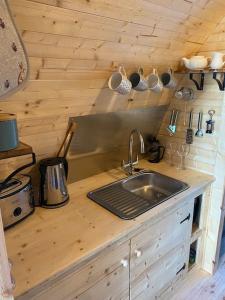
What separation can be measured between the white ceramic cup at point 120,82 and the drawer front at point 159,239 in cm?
81

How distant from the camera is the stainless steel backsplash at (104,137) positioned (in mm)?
1611

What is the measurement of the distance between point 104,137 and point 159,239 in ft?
2.66

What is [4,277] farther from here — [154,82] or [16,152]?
[154,82]

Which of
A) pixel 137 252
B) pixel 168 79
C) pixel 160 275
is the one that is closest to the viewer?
pixel 137 252

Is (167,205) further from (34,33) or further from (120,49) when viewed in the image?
(34,33)

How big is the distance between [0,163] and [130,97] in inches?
38.0

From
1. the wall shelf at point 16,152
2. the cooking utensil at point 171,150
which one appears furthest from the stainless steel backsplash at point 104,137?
the wall shelf at point 16,152

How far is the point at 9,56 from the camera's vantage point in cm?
64

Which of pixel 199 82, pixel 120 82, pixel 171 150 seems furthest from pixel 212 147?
pixel 120 82

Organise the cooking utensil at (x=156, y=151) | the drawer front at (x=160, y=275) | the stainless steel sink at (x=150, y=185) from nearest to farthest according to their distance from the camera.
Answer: the drawer front at (x=160, y=275)
the stainless steel sink at (x=150, y=185)
the cooking utensil at (x=156, y=151)

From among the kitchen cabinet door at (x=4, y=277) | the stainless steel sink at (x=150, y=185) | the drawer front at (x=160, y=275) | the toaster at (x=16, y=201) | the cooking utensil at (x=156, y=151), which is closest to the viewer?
the kitchen cabinet door at (x=4, y=277)

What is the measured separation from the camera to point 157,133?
7.06ft

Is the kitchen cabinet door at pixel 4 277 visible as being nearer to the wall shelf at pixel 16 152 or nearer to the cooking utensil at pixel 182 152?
the wall shelf at pixel 16 152

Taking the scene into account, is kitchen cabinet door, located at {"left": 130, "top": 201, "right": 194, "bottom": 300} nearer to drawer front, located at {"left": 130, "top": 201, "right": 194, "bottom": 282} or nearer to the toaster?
drawer front, located at {"left": 130, "top": 201, "right": 194, "bottom": 282}
